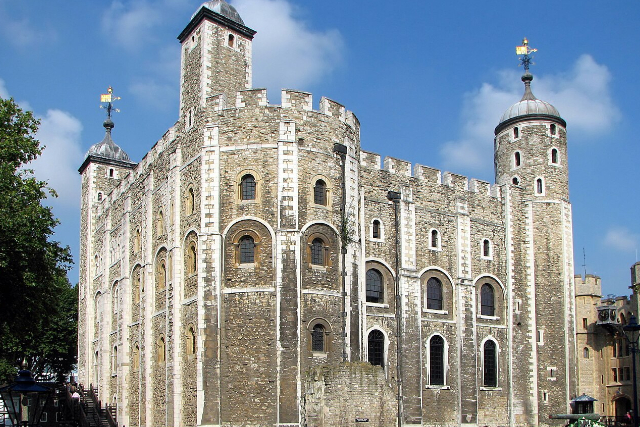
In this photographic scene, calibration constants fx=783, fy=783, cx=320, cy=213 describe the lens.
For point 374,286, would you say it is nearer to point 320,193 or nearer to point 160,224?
point 320,193

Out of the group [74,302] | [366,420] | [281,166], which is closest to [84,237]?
[74,302]

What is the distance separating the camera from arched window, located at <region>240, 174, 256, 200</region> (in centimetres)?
2725

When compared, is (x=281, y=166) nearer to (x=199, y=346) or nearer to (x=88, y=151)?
(x=199, y=346)

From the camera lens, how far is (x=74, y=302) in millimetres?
55219

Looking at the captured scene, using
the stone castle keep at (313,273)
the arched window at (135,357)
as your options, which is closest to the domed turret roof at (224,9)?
the stone castle keep at (313,273)

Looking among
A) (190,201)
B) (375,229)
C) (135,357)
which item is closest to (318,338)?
(190,201)

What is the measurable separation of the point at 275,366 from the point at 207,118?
30.0ft

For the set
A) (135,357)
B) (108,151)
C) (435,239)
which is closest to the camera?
(435,239)

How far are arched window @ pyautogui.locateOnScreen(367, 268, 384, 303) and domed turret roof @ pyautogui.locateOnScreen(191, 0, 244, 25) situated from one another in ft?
37.9

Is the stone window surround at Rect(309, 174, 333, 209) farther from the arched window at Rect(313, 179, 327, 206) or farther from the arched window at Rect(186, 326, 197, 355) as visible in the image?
the arched window at Rect(186, 326, 197, 355)

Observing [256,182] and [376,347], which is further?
[376,347]

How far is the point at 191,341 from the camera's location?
27.5m

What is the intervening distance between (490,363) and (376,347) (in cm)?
679

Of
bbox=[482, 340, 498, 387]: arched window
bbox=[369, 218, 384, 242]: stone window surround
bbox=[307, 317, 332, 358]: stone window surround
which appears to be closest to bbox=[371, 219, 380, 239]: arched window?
bbox=[369, 218, 384, 242]: stone window surround
